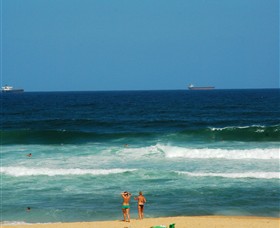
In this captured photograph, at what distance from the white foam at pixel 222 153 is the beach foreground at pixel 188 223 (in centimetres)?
1317

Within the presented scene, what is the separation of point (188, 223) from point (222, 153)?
15384mm

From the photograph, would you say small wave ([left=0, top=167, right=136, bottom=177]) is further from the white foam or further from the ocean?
the white foam

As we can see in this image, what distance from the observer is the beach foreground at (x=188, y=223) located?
55.8ft

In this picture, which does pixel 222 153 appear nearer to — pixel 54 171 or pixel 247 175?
pixel 247 175

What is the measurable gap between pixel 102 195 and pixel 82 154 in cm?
1114

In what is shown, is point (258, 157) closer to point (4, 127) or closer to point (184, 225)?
point (184, 225)

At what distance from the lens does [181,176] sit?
25469 mm

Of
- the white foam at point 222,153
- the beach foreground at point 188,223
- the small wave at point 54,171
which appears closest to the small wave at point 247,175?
the small wave at point 54,171

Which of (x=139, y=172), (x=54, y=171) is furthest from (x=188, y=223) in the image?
(x=54, y=171)

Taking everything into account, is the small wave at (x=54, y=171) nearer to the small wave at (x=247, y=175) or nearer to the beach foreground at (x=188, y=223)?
the small wave at (x=247, y=175)

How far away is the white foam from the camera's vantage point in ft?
103

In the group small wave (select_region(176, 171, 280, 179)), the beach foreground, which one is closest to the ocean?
small wave (select_region(176, 171, 280, 179))

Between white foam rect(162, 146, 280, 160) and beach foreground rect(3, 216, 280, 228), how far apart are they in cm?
1317

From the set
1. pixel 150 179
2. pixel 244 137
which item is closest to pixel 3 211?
pixel 150 179
